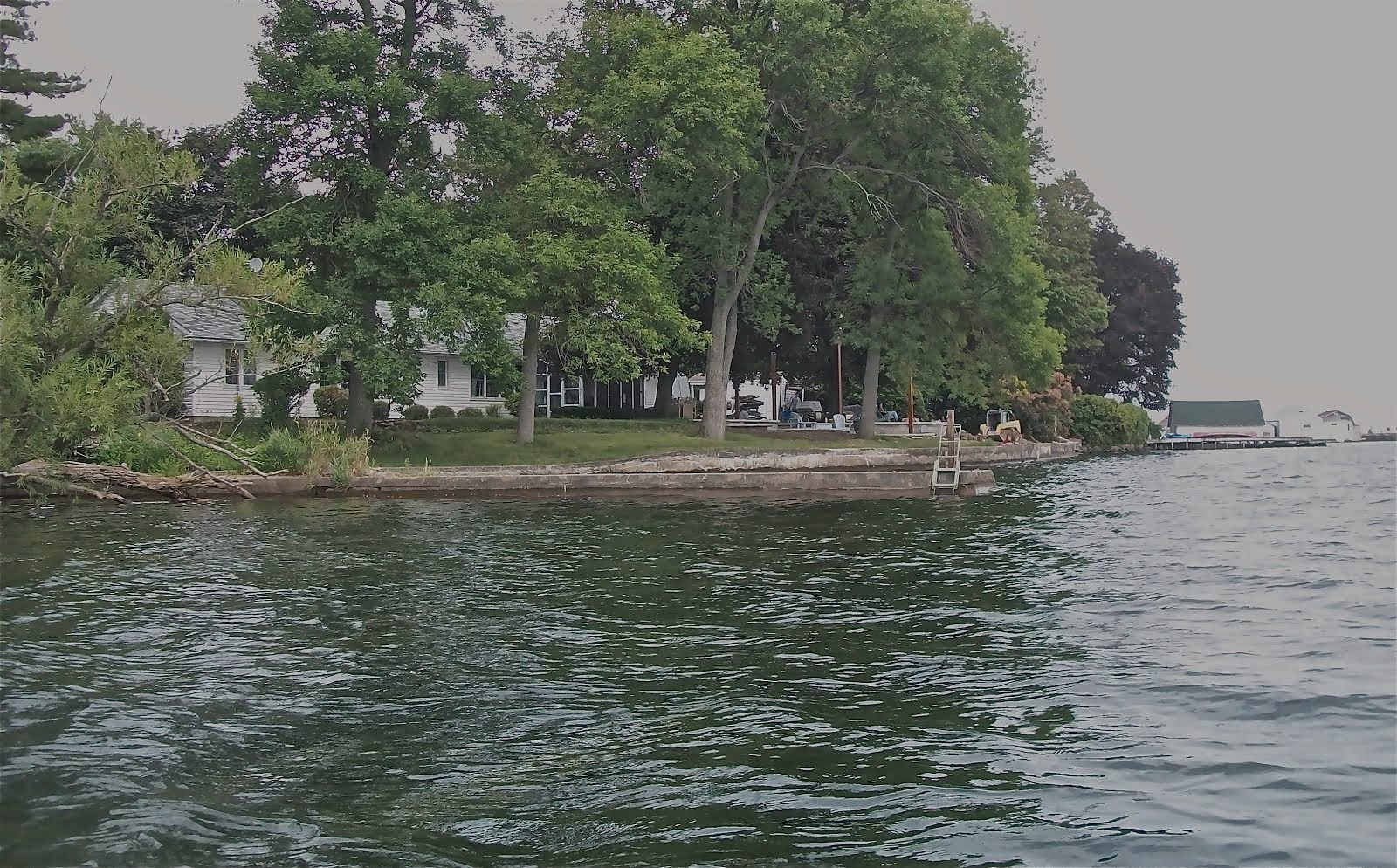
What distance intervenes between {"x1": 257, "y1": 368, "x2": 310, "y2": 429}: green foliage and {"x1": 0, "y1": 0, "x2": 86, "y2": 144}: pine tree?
58.1 ft

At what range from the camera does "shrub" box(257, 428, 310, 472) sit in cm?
3005

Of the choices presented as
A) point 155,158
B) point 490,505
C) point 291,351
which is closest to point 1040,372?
point 490,505

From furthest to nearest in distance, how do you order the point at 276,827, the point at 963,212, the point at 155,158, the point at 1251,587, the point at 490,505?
the point at 963,212 < the point at 490,505 < the point at 155,158 < the point at 1251,587 < the point at 276,827

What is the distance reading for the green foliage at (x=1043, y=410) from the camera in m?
61.6

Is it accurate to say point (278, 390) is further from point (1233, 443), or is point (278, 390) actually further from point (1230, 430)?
point (1230, 430)

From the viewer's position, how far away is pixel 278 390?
34531 mm

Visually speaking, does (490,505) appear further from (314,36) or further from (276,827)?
(276,827)

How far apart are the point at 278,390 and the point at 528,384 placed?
336 inches

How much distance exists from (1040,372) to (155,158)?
3910cm

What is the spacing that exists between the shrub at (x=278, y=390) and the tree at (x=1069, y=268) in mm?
34994

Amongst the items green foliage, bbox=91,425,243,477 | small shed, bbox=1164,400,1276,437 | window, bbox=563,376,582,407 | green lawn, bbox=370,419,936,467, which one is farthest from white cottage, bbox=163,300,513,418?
small shed, bbox=1164,400,1276,437

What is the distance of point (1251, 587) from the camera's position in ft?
50.5

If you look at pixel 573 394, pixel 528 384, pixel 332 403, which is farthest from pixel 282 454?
pixel 573 394

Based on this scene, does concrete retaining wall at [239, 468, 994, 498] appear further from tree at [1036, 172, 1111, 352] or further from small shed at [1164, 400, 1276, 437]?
small shed at [1164, 400, 1276, 437]
